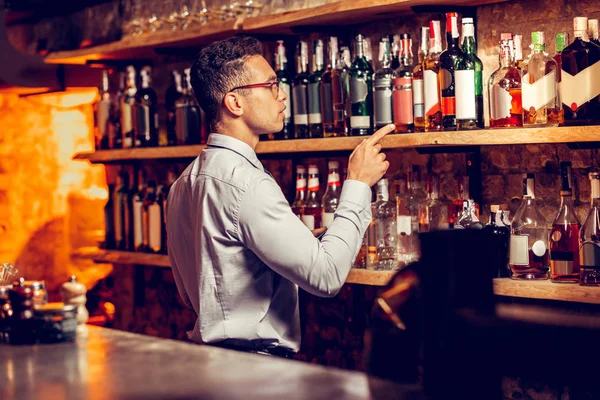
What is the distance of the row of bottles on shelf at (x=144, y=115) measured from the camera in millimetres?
3359

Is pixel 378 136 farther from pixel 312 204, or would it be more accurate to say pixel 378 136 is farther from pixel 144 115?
pixel 144 115

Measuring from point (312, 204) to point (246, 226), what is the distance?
103cm

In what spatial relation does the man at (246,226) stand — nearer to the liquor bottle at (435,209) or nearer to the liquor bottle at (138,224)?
the liquor bottle at (435,209)

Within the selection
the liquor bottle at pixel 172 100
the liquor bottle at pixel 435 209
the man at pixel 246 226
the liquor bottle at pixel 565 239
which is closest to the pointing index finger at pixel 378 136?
the man at pixel 246 226

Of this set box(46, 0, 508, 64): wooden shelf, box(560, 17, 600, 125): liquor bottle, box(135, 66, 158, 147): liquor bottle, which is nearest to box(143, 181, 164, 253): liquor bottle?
box(135, 66, 158, 147): liquor bottle

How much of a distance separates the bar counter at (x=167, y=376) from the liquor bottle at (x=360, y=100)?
1.27 meters

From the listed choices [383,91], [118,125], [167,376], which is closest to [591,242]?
[383,91]

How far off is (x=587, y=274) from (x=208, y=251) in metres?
1.02

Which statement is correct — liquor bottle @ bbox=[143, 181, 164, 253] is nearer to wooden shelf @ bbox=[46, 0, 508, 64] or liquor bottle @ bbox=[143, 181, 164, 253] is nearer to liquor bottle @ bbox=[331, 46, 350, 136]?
wooden shelf @ bbox=[46, 0, 508, 64]

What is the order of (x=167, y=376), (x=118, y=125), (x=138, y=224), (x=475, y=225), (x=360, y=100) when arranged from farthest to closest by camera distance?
1. (x=118, y=125)
2. (x=138, y=224)
3. (x=360, y=100)
4. (x=475, y=225)
5. (x=167, y=376)

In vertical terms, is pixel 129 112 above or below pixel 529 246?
above

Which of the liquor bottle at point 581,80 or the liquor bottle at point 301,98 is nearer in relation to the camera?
the liquor bottle at point 581,80

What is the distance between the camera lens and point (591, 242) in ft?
7.75

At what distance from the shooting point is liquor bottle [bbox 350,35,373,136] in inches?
109
